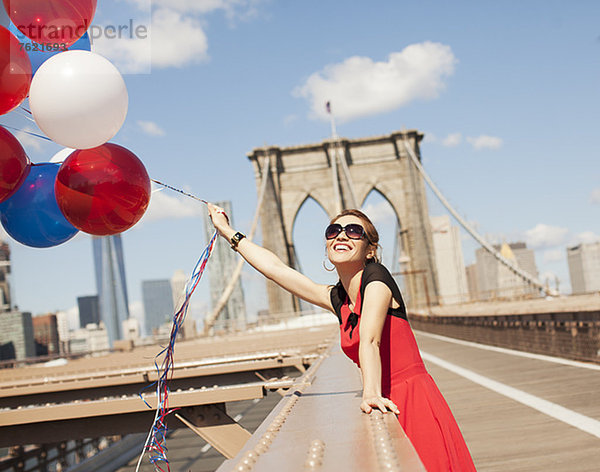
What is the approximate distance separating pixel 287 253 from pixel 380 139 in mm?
11120

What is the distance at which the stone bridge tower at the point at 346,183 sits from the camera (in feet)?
145

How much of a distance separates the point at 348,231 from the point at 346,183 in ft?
143

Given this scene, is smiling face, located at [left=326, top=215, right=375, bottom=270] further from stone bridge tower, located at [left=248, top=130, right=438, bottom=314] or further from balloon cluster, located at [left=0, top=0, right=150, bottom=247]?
stone bridge tower, located at [left=248, top=130, right=438, bottom=314]

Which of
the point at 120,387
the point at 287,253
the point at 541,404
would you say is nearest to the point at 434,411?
Answer: the point at 541,404

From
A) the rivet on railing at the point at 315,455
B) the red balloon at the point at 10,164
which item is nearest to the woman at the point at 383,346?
the rivet on railing at the point at 315,455

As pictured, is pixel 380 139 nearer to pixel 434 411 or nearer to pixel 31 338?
pixel 434 411

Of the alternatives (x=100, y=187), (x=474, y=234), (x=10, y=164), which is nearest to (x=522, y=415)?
(x=100, y=187)

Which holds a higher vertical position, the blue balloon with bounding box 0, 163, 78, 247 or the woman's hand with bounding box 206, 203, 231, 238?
the blue balloon with bounding box 0, 163, 78, 247

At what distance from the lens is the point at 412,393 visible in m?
1.95

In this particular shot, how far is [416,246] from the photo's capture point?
145 feet

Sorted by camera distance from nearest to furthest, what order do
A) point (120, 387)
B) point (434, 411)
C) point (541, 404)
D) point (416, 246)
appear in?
point (434, 411) < point (541, 404) < point (120, 387) < point (416, 246)

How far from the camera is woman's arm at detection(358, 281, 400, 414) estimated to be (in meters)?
1.86

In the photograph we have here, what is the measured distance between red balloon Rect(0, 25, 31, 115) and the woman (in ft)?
5.81

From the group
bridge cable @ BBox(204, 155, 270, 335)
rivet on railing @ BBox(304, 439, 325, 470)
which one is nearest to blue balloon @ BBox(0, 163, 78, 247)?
rivet on railing @ BBox(304, 439, 325, 470)
